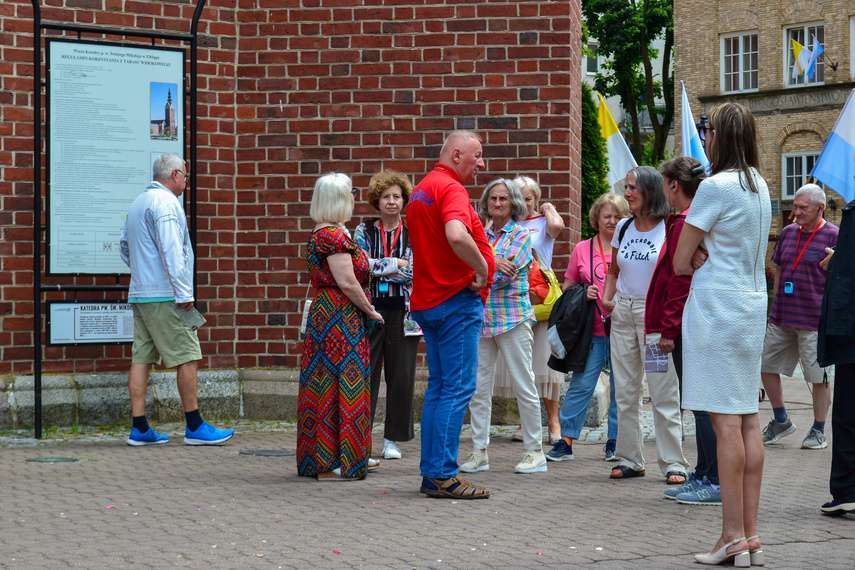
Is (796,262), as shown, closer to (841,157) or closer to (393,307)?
(841,157)

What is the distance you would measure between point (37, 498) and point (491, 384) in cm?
283

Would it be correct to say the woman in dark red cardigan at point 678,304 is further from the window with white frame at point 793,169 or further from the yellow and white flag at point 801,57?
the window with white frame at point 793,169

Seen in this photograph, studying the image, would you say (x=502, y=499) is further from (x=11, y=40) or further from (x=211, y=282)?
(x=11, y=40)

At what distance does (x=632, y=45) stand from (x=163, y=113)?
30.5 metres

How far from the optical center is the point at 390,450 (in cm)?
708

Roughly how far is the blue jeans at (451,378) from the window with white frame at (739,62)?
35.3 m

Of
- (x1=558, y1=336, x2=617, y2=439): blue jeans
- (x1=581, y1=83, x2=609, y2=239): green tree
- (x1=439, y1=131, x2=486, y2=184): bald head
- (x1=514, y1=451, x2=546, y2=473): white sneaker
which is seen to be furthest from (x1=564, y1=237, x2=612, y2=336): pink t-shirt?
(x1=581, y1=83, x2=609, y2=239): green tree

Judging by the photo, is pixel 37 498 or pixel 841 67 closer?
pixel 37 498

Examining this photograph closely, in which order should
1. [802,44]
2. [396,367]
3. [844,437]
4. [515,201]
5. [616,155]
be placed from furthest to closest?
[802,44]
[616,155]
[396,367]
[515,201]
[844,437]

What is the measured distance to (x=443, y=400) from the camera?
576 centimetres

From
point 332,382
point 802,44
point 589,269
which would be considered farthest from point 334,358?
point 802,44

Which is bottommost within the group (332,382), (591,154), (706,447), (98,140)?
(706,447)

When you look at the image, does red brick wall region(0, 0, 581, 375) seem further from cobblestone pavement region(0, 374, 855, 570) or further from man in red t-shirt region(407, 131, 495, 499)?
man in red t-shirt region(407, 131, 495, 499)

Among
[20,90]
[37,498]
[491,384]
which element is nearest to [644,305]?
[491,384]
